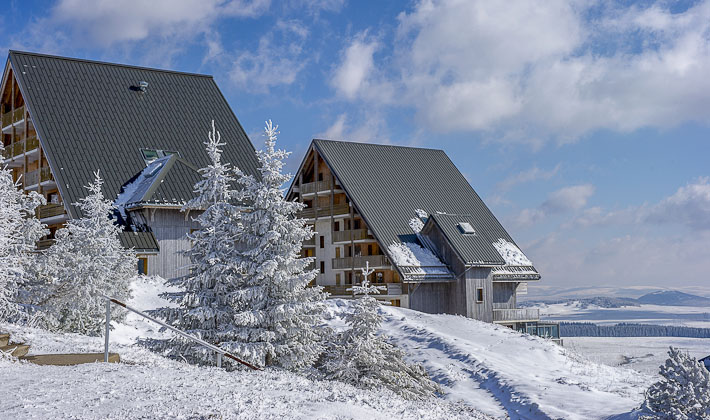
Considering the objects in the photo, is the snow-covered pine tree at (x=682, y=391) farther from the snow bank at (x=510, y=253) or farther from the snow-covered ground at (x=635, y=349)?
the snow-covered ground at (x=635, y=349)

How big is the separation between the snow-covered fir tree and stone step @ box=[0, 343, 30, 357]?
8.25 metres

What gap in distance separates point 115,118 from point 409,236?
20.4 metres

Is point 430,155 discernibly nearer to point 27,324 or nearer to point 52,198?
point 52,198

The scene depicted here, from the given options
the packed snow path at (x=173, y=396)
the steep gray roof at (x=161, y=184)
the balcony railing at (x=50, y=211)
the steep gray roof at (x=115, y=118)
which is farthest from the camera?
the steep gray roof at (x=115, y=118)

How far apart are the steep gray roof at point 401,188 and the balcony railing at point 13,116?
19.3m

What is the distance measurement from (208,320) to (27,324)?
5672mm

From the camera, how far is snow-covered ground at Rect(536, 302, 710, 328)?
105 meters

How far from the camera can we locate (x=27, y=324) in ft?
75.5

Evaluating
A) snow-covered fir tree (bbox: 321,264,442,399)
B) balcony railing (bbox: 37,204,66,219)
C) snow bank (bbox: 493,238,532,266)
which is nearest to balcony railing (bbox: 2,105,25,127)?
balcony railing (bbox: 37,204,66,219)

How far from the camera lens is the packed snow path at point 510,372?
23.9 metres

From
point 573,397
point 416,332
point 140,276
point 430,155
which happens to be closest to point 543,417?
point 573,397

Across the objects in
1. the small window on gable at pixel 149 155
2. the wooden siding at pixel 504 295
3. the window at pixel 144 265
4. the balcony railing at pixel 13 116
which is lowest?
the wooden siding at pixel 504 295

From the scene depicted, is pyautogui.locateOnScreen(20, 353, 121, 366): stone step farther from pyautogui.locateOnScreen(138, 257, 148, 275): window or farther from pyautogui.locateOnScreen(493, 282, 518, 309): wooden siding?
pyautogui.locateOnScreen(493, 282, 518, 309): wooden siding

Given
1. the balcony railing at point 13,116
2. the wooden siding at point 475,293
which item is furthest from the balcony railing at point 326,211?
the balcony railing at point 13,116
